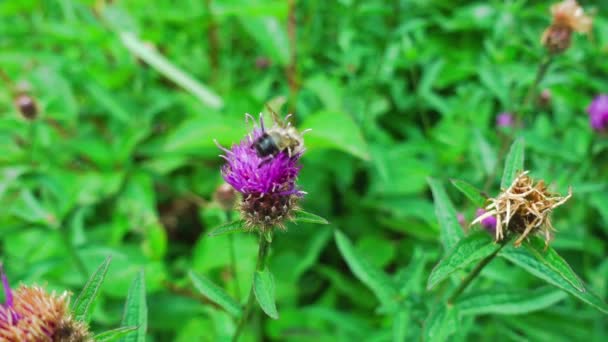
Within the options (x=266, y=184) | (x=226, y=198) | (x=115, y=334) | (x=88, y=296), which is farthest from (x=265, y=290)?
(x=226, y=198)

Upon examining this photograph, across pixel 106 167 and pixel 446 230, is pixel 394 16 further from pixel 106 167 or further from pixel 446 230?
pixel 106 167

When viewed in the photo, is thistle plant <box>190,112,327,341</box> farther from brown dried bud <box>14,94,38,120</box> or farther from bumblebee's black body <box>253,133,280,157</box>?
brown dried bud <box>14,94,38,120</box>

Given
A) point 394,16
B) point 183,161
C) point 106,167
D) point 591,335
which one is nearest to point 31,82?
point 106,167

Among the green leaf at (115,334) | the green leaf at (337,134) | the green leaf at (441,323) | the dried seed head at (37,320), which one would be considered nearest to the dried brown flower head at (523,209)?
the green leaf at (441,323)

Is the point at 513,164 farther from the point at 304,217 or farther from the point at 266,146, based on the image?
the point at 266,146

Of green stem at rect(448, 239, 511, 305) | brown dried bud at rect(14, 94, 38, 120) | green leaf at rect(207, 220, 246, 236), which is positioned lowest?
green stem at rect(448, 239, 511, 305)

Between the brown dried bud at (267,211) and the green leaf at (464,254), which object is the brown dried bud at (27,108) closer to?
the brown dried bud at (267,211)

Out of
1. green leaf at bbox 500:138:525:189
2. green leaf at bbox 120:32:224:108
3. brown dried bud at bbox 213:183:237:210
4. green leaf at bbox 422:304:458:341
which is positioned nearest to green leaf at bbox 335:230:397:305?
green leaf at bbox 422:304:458:341
